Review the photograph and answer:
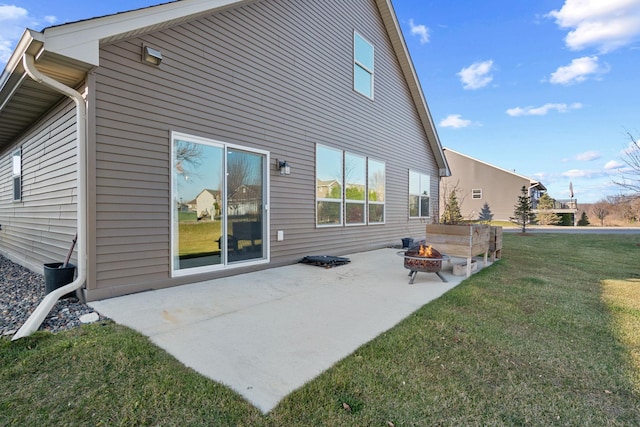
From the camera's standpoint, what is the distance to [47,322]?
295 cm

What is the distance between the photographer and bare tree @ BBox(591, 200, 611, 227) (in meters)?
24.0

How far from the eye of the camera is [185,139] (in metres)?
4.46

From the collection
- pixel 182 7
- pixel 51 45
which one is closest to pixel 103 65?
pixel 51 45

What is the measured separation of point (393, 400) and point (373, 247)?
680 centimetres

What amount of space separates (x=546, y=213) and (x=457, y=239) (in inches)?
908

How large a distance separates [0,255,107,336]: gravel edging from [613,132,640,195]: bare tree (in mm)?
14714

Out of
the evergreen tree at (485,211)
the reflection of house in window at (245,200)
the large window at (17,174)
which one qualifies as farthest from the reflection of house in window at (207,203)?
the evergreen tree at (485,211)

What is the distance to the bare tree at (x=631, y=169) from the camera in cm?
1034

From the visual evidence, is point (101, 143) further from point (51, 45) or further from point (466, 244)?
point (466, 244)

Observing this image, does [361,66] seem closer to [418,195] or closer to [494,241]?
[418,195]

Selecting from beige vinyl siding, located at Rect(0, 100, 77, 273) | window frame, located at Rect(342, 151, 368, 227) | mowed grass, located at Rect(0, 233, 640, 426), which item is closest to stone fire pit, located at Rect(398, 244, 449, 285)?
mowed grass, located at Rect(0, 233, 640, 426)

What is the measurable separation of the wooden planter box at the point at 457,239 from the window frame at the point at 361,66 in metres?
4.46

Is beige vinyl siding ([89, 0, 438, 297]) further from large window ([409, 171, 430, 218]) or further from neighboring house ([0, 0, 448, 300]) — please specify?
large window ([409, 171, 430, 218])

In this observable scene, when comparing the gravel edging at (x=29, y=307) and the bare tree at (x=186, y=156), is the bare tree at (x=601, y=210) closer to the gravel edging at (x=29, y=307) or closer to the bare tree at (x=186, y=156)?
the bare tree at (x=186, y=156)
